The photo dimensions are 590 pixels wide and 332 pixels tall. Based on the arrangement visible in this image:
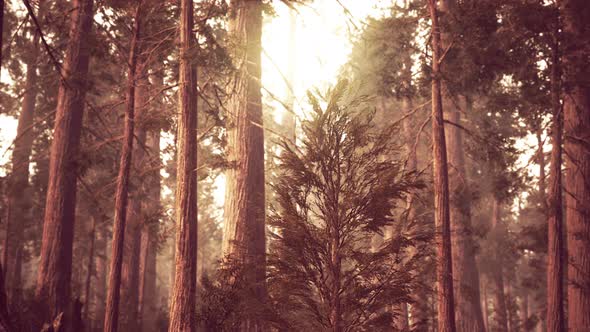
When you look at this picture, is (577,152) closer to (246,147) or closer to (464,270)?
(464,270)

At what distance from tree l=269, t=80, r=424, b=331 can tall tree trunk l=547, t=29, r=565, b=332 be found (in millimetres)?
4854

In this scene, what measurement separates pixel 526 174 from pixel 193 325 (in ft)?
33.8

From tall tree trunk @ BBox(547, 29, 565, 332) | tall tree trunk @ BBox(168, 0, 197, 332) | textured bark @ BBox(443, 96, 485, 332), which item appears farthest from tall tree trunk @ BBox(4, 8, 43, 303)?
tall tree trunk @ BBox(547, 29, 565, 332)

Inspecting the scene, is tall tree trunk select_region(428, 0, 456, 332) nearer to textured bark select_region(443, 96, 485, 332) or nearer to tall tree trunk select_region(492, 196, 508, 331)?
textured bark select_region(443, 96, 485, 332)

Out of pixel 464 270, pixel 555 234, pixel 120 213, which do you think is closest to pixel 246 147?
pixel 120 213

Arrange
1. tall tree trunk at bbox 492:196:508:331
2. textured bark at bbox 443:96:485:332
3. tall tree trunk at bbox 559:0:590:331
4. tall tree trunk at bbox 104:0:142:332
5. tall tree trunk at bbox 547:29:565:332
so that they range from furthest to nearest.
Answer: tall tree trunk at bbox 492:196:508:331 → textured bark at bbox 443:96:485:332 → tall tree trunk at bbox 559:0:590:331 → tall tree trunk at bbox 547:29:565:332 → tall tree trunk at bbox 104:0:142:332

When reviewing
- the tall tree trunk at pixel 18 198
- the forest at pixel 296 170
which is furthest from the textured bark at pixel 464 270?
the tall tree trunk at pixel 18 198

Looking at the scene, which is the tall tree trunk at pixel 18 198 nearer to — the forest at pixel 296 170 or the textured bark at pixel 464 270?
the forest at pixel 296 170

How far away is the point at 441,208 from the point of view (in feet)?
30.8

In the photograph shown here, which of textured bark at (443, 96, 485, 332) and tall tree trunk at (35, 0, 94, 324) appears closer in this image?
tall tree trunk at (35, 0, 94, 324)

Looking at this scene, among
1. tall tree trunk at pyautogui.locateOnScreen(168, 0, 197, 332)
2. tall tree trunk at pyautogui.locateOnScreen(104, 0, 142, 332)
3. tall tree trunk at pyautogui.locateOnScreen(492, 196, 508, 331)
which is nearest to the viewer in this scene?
tall tree trunk at pyautogui.locateOnScreen(168, 0, 197, 332)

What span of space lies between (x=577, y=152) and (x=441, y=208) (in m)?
4.57

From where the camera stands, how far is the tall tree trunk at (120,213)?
8.30m

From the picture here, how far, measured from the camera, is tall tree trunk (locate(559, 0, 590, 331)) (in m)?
10.6
